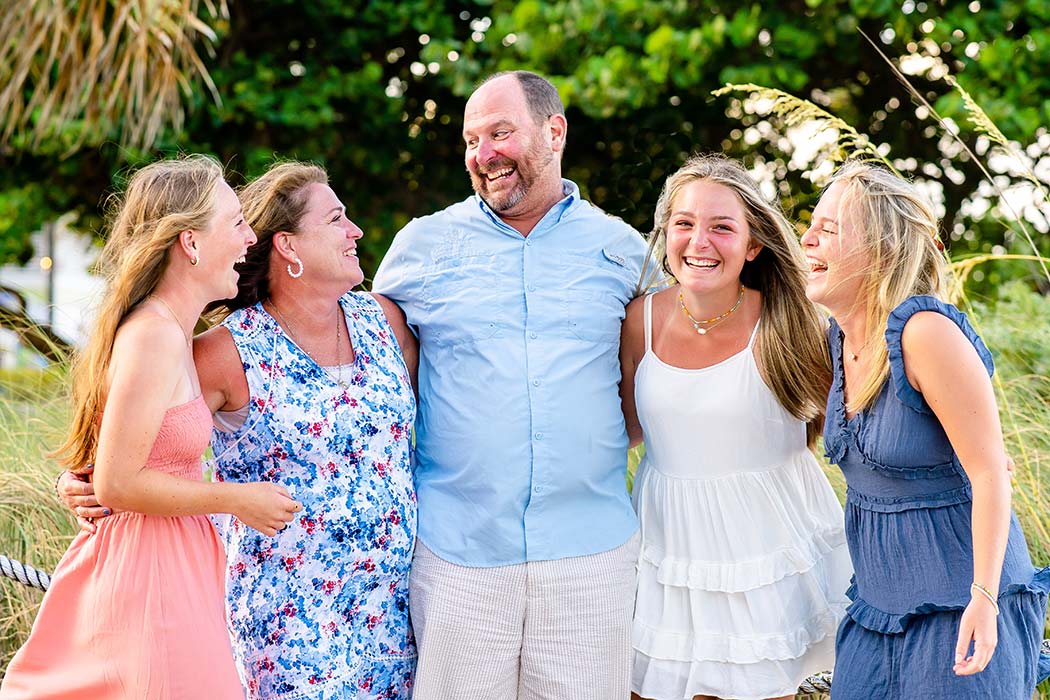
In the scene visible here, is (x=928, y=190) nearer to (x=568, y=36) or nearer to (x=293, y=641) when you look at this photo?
(x=568, y=36)

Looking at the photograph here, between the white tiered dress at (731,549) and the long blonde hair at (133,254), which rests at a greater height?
the long blonde hair at (133,254)

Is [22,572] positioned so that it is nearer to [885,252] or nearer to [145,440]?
[145,440]

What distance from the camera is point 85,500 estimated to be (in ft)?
8.39

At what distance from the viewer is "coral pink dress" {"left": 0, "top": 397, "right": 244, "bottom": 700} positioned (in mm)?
2416

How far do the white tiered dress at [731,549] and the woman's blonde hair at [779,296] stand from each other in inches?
2.3

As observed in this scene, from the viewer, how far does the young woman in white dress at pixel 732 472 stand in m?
2.96

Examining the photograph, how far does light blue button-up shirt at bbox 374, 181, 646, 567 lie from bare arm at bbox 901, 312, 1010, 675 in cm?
97

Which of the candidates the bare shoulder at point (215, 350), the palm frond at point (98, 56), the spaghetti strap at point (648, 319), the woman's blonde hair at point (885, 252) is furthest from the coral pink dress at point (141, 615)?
the palm frond at point (98, 56)

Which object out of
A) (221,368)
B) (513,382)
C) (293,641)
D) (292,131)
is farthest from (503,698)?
(292,131)

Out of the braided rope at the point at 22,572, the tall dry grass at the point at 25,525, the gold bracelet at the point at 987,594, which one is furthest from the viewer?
the tall dry grass at the point at 25,525

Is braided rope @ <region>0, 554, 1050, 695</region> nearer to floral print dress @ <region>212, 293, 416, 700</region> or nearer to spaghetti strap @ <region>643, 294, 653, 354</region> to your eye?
floral print dress @ <region>212, 293, 416, 700</region>

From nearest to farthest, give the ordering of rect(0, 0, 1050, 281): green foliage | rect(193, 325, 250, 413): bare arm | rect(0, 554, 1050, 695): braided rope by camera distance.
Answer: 1. rect(193, 325, 250, 413): bare arm
2. rect(0, 554, 1050, 695): braided rope
3. rect(0, 0, 1050, 281): green foliage

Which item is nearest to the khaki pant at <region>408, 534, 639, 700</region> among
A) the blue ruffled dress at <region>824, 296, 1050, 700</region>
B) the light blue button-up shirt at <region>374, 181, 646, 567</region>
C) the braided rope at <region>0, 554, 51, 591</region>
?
the light blue button-up shirt at <region>374, 181, 646, 567</region>

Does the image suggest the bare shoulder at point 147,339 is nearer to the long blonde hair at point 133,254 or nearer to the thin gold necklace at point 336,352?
the long blonde hair at point 133,254
